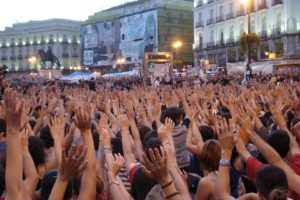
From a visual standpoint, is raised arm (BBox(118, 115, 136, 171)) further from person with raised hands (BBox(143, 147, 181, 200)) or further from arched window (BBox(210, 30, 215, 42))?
arched window (BBox(210, 30, 215, 42))

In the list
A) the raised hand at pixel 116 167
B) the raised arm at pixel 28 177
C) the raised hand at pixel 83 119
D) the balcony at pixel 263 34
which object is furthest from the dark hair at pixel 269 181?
the balcony at pixel 263 34

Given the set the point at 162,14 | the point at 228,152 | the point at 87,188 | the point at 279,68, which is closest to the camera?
the point at 87,188

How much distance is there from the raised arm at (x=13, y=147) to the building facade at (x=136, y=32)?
216 feet

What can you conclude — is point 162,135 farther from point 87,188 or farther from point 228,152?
point 87,188

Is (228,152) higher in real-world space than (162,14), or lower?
lower

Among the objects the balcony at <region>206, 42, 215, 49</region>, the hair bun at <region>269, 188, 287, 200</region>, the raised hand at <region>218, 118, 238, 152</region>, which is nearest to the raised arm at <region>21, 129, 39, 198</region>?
the raised hand at <region>218, 118, 238, 152</region>

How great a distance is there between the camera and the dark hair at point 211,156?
4.76 m

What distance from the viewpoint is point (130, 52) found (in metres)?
74.9

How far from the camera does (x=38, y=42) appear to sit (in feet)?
333

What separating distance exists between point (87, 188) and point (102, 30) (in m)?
79.7

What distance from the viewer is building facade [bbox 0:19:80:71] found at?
325ft

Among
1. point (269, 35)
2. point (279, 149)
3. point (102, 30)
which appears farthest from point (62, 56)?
point (279, 149)

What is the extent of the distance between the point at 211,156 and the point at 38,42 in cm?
10018

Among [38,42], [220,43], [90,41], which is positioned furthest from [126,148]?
[38,42]
